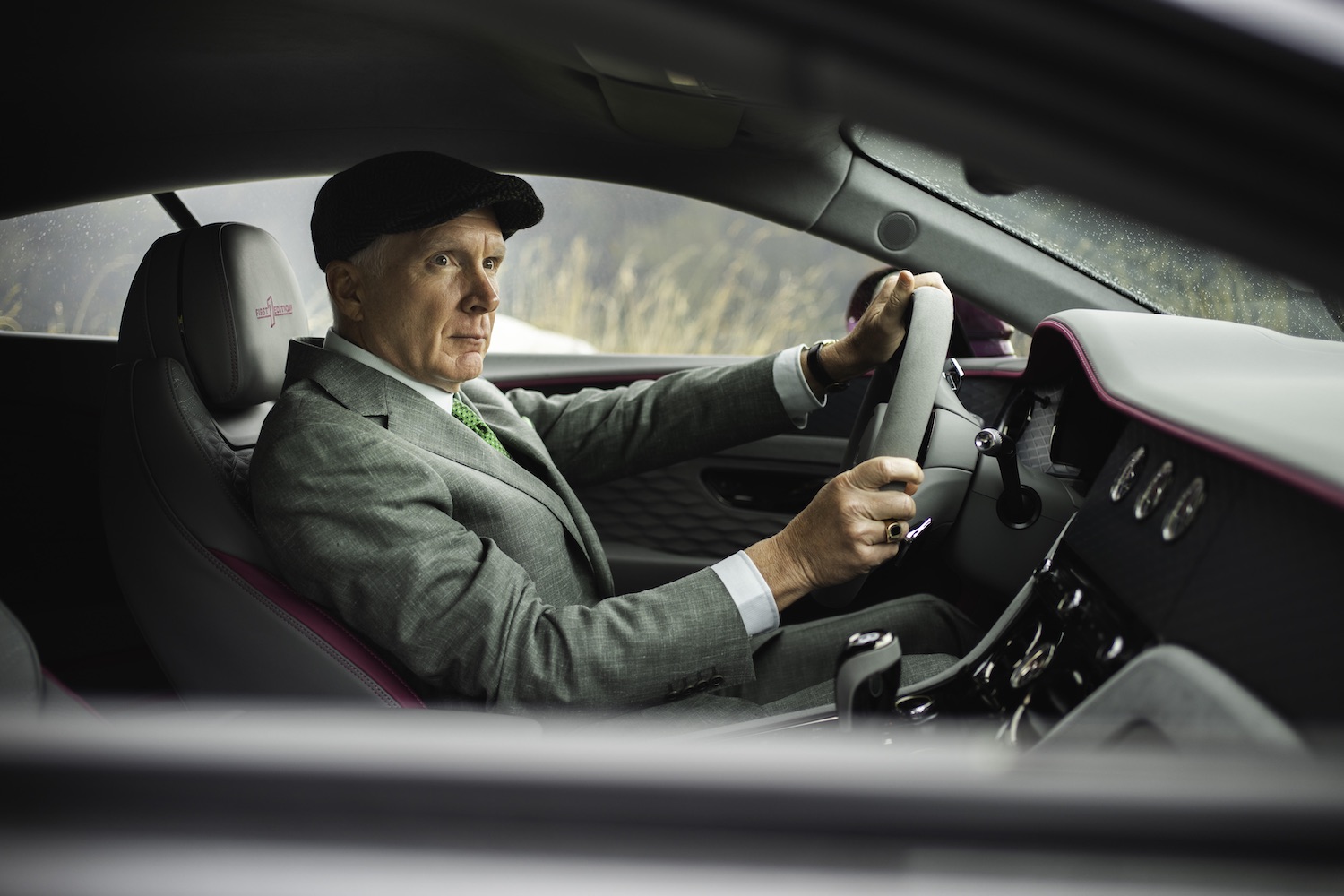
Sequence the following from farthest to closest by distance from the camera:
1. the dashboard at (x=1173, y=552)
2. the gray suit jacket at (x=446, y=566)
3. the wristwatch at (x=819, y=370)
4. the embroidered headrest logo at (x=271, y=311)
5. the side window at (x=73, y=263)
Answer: the side window at (x=73, y=263) < the wristwatch at (x=819, y=370) < the embroidered headrest logo at (x=271, y=311) < the gray suit jacket at (x=446, y=566) < the dashboard at (x=1173, y=552)

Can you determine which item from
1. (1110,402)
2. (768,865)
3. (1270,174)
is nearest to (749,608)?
(1110,402)

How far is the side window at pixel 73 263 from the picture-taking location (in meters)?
1.89

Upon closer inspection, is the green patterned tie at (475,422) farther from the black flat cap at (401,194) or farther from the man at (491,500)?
the black flat cap at (401,194)

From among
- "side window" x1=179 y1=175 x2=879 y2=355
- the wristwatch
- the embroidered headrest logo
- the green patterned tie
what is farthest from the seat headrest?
the wristwatch

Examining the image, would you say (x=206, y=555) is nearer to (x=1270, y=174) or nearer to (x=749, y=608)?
(x=749, y=608)

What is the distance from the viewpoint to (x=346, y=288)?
1.53 m

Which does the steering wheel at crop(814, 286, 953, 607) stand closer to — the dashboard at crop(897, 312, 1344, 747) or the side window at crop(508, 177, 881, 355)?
the dashboard at crop(897, 312, 1344, 747)

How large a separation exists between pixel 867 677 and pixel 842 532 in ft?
1.26

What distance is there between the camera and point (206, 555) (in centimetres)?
124

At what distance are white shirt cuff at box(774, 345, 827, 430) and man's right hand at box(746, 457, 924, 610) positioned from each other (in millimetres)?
518

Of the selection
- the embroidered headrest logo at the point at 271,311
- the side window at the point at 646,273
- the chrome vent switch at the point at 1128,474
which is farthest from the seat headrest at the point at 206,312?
the chrome vent switch at the point at 1128,474

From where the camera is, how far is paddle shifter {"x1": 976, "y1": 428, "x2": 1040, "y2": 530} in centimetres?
147

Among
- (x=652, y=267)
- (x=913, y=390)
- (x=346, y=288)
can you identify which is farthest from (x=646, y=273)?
(x=913, y=390)

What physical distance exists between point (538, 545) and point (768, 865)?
3.31ft
